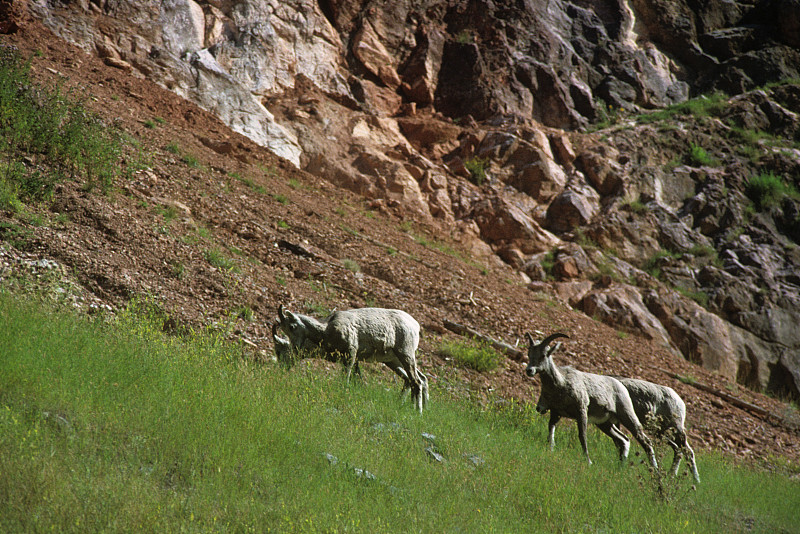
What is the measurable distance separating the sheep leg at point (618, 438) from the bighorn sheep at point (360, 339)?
10.6 feet

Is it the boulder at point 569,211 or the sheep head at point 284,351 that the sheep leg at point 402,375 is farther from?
the boulder at point 569,211

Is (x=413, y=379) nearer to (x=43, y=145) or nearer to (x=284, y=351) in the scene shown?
(x=284, y=351)

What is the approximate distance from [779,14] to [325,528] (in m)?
43.6

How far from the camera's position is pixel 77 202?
35.1 ft

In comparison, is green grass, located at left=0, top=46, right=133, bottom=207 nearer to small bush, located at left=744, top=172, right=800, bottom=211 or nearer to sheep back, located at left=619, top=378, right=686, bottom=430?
sheep back, located at left=619, top=378, right=686, bottom=430

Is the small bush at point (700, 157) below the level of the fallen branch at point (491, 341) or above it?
above

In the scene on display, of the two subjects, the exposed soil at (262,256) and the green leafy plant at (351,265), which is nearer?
the exposed soil at (262,256)

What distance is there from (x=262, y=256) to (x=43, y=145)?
522 cm

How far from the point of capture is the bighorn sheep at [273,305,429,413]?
8.26 m

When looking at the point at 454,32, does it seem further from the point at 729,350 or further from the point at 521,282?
the point at 729,350

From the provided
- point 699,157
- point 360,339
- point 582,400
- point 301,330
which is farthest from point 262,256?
→ point 699,157

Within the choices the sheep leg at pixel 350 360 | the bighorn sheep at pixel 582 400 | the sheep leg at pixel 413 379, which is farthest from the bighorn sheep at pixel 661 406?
the sheep leg at pixel 350 360

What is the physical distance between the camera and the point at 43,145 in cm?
1163

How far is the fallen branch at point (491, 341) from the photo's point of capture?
13.2m
